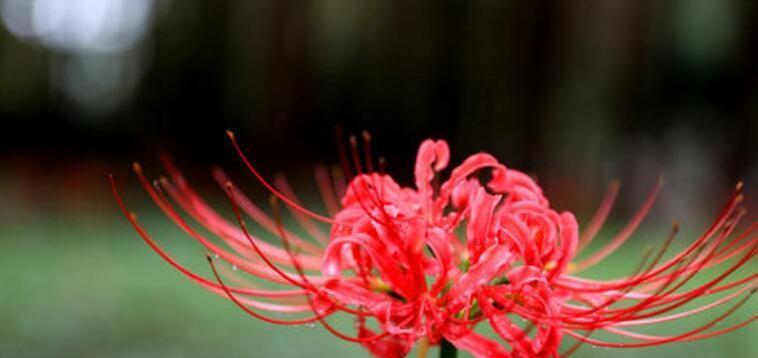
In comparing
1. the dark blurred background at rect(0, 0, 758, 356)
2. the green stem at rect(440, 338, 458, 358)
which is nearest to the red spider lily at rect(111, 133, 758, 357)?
the green stem at rect(440, 338, 458, 358)

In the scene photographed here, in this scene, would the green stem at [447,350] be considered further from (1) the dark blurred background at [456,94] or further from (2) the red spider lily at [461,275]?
(1) the dark blurred background at [456,94]

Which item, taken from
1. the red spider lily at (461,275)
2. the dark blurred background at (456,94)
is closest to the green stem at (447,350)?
the red spider lily at (461,275)

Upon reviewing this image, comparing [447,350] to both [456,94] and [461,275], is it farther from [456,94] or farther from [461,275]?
[456,94]

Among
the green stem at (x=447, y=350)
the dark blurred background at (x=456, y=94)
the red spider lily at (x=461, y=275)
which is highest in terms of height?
the dark blurred background at (x=456, y=94)

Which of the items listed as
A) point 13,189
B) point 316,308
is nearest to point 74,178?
point 13,189

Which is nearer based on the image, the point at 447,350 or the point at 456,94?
the point at 447,350

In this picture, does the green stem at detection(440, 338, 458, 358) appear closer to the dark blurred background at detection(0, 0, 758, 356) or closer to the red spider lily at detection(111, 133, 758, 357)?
the red spider lily at detection(111, 133, 758, 357)

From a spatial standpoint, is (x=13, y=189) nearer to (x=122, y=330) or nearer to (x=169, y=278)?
(x=169, y=278)

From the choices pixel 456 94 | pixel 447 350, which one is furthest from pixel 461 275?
pixel 456 94
